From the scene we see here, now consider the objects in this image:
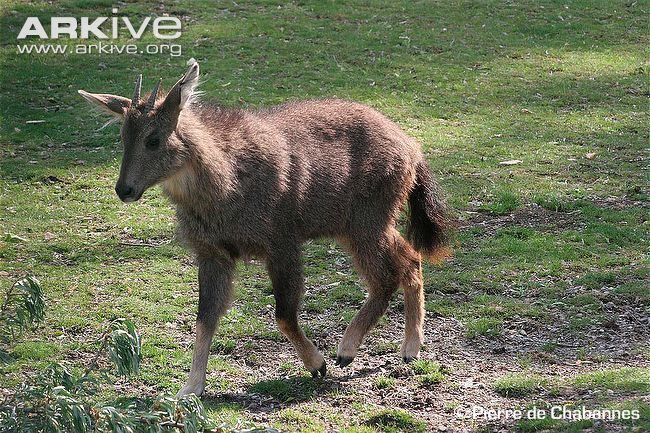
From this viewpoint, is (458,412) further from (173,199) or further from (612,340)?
(173,199)

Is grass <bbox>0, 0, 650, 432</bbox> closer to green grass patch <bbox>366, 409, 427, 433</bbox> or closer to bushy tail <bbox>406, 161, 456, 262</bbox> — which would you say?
green grass patch <bbox>366, 409, 427, 433</bbox>

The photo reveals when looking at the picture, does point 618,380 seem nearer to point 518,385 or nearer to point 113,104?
point 518,385

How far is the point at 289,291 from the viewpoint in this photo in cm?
693

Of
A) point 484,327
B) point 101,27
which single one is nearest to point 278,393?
point 484,327

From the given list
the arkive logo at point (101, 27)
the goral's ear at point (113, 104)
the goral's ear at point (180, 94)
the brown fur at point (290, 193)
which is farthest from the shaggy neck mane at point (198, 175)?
the arkive logo at point (101, 27)

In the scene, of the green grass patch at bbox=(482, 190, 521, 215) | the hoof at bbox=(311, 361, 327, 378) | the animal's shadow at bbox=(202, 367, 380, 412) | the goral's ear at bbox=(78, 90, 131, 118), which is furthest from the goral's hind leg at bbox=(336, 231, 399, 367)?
the green grass patch at bbox=(482, 190, 521, 215)

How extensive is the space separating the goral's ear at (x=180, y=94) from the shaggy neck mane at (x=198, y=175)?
13 cm

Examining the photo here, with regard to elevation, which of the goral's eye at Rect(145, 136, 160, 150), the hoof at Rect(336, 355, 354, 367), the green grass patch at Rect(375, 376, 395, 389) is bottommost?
the green grass patch at Rect(375, 376, 395, 389)

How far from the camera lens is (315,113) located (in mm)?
7695

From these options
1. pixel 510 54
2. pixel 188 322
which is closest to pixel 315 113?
pixel 188 322

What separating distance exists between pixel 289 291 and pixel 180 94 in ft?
5.06

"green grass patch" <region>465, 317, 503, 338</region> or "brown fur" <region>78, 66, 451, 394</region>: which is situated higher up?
"brown fur" <region>78, 66, 451, 394</region>

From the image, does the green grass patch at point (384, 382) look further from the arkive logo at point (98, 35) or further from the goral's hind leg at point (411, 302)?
the arkive logo at point (98, 35)

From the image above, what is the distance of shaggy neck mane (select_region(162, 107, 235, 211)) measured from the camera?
6.78 m
